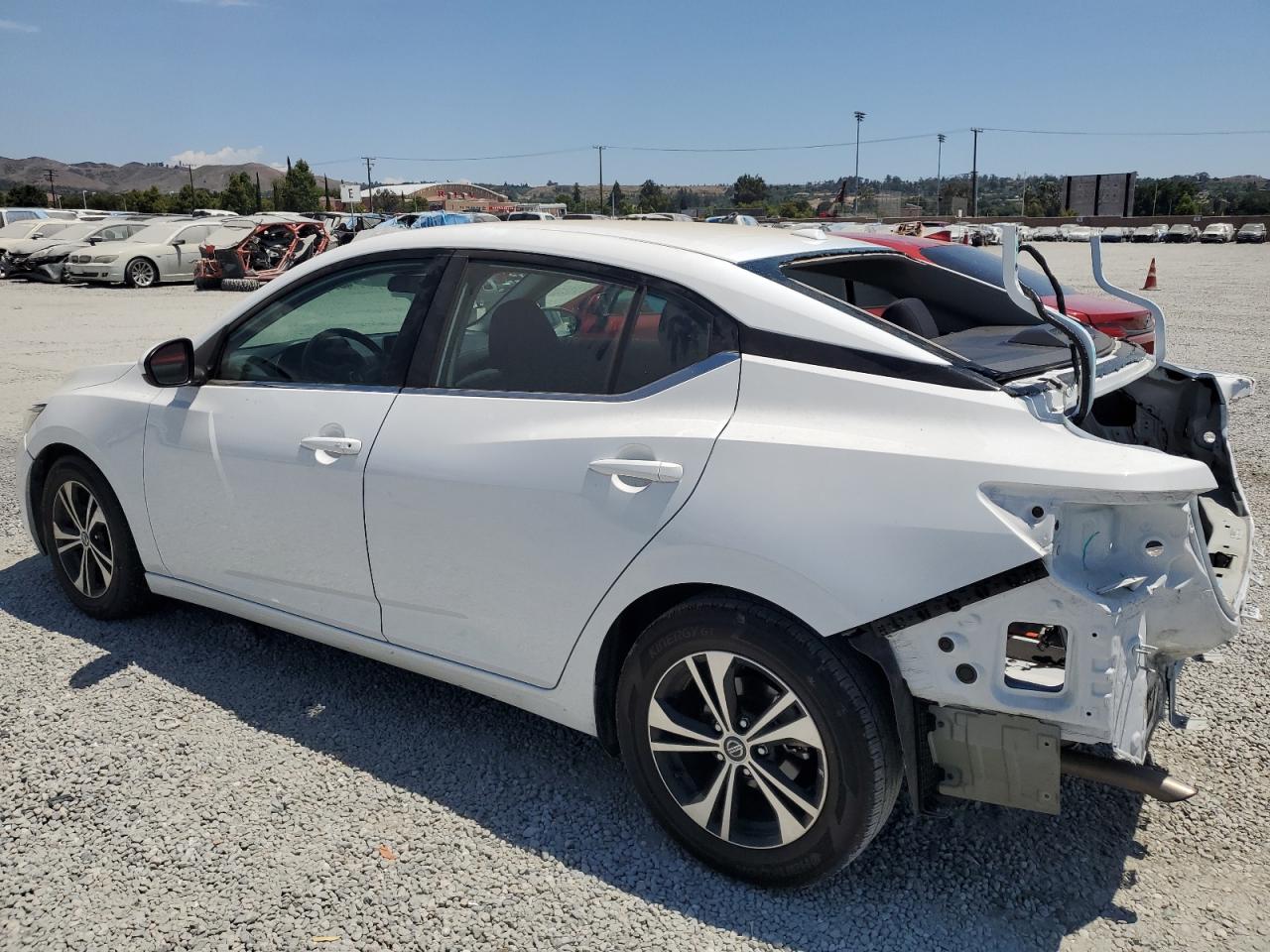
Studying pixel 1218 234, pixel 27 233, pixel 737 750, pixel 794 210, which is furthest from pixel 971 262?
pixel 794 210

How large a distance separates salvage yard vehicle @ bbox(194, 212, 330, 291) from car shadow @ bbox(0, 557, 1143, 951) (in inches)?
823

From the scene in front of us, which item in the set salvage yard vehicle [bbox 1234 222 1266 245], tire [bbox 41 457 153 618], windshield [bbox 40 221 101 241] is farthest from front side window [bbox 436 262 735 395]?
salvage yard vehicle [bbox 1234 222 1266 245]

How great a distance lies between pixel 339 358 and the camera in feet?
11.9

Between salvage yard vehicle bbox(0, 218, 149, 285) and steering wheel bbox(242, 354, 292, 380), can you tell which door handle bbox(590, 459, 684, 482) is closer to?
steering wheel bbox(242, 354, 292, 380)

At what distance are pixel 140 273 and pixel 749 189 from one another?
13405cm

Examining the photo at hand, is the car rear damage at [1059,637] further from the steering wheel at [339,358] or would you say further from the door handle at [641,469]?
the steering wheel at [339,358]

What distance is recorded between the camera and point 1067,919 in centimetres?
266

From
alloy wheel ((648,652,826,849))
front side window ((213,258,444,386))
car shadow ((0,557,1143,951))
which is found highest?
front side window ((213,258,444,386))

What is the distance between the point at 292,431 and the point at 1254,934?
3.17 metres

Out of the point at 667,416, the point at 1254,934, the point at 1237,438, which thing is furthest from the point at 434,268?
the point at 1237,438

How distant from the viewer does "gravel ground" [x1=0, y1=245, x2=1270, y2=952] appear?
2625mm

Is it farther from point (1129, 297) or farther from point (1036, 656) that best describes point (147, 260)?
point (1036, 656)

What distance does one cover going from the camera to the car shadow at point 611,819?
8.76 feet

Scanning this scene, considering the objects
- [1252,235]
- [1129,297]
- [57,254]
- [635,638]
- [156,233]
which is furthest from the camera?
[1252,235]
